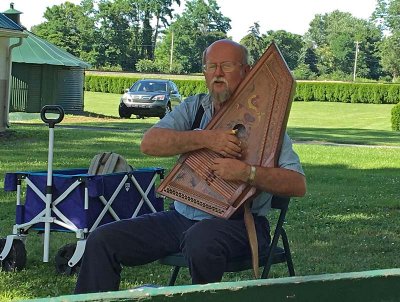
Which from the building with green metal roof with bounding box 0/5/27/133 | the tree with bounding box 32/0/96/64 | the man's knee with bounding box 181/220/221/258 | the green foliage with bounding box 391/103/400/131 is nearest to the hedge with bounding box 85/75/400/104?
the tree with bounding box 32/0/96/64

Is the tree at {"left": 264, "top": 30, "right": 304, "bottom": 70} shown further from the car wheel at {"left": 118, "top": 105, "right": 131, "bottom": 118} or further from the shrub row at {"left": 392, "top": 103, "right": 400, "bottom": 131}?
the car wheel at {"left": 118, "top": 105, "right": 131, "bottom": 118}

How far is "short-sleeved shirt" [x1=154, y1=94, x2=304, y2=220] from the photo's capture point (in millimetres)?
4012

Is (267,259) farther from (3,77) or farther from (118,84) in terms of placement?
(118,84)

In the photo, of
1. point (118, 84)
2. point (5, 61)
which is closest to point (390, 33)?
point (118, 84)

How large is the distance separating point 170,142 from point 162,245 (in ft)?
1.65

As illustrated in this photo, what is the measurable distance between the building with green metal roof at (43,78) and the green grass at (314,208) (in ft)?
36.0

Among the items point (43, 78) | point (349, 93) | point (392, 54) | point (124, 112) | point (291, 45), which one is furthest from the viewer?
point (291, 45)

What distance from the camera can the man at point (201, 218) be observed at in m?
3.80

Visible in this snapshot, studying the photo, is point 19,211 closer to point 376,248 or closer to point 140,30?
point 376,248

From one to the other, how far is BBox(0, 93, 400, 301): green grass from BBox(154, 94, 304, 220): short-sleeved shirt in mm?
1582

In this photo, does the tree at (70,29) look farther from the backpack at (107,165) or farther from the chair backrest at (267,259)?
the chair backrest at (267,259)

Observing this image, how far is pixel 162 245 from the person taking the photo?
13.2ft

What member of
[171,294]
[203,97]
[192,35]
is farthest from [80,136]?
[192,35]

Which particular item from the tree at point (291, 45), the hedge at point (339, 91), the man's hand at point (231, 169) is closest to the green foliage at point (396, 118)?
the hedge at point (339, 91)
